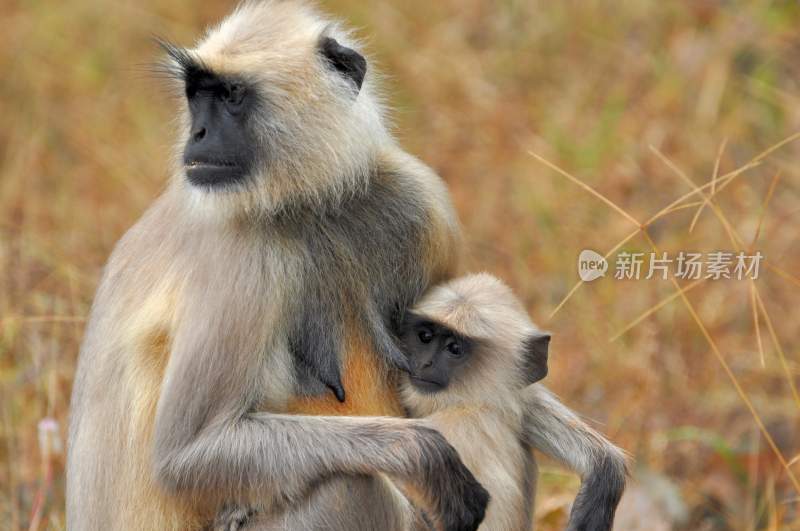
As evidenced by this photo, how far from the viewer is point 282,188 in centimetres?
339

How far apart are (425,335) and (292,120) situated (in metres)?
0.66

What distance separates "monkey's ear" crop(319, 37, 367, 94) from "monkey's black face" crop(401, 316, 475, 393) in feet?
2.14

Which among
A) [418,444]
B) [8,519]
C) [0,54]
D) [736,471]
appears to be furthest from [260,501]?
[0,54]

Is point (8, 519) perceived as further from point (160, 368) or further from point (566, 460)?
point (566, 460)

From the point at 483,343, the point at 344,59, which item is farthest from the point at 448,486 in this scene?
the point at 344,59

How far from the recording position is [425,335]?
11.7ft

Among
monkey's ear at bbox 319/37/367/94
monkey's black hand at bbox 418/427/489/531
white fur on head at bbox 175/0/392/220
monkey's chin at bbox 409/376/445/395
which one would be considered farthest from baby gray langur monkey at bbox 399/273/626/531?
monkey's ear at bbox 319/37/367/94

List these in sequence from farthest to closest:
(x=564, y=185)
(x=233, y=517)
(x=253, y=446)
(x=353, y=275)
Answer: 1. (x=564, y=185)
2. (x=353, y=275)
3. (x=233, y=517)
4. (x=253, y=446)

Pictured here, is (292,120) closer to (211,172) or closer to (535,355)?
(211,172)

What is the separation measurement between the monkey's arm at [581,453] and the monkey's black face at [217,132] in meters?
1.01

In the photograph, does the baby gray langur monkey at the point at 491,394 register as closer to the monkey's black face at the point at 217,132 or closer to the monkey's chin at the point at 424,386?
the monkey's chin at the point at 424,386

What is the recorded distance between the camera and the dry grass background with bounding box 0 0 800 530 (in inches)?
193

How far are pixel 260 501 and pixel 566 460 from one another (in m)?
0.91

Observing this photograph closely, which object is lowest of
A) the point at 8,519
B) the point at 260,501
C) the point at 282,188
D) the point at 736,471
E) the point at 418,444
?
the point at 8,519
